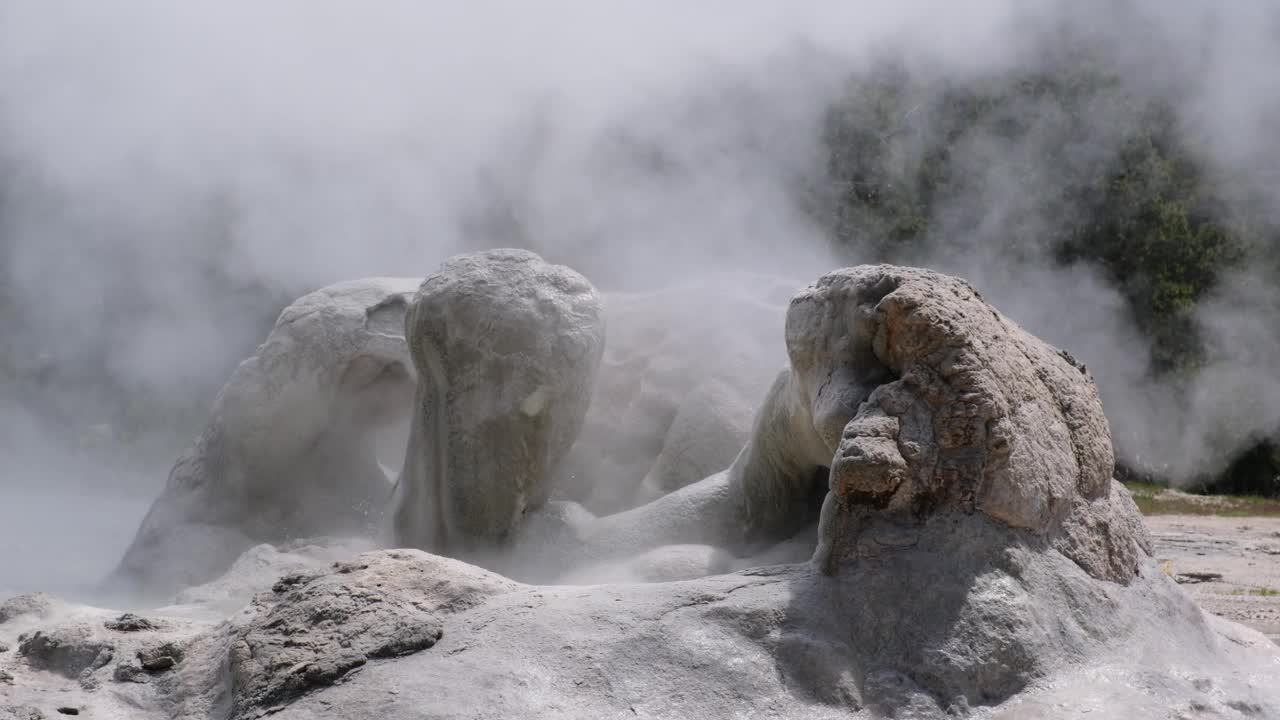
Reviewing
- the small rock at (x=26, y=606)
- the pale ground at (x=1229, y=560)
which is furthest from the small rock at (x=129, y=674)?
the pale ground at (x=1229, y=560)

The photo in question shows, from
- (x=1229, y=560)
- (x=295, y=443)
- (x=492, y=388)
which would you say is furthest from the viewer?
(x=1229, y=560)

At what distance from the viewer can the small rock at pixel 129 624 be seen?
2.41m

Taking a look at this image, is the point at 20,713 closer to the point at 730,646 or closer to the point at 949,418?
the point at 730,646

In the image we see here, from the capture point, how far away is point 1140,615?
2359mm

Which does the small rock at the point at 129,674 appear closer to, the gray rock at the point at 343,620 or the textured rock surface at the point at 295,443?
the gray rock at the point at 343,620

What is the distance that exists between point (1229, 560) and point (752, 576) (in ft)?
13.9

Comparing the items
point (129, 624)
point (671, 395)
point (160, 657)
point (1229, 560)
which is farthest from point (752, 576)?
point (1229, 560)

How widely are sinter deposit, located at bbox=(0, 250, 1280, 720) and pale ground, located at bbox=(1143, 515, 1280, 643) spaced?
108 cm

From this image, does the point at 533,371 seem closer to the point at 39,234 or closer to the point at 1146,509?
the point at 1146,509

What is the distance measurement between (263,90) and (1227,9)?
712 centimetres

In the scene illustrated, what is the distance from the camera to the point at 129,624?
2.41 metres

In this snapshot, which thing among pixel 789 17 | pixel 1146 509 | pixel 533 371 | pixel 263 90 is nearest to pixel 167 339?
pixel 263 90

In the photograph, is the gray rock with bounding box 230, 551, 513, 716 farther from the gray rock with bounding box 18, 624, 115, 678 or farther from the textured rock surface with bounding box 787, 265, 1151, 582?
the textured rock surface with bounding box 787, 265, 1151, 582

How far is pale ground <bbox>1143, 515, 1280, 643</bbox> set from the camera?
4207 millimetres
